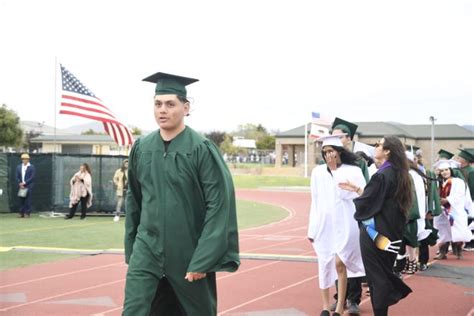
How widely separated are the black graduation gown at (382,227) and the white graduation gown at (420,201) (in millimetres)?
3293

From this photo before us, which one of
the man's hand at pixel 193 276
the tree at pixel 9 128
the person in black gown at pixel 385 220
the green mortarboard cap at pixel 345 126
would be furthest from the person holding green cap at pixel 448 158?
the tree at pixel 9 128

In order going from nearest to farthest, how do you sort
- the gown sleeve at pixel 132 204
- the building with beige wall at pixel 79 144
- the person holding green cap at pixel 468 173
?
the gown sleeve at pixel 132 204
the person holding green cap at pixel 468 173
the building with beige wall at pixel 79 144

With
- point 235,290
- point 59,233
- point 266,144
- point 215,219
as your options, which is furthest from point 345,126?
point 266,144

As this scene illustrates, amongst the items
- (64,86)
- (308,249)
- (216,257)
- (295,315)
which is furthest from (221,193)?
(64,86)

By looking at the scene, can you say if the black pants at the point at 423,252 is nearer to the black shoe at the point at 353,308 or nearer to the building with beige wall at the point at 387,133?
the black shoe at the point at 353,308

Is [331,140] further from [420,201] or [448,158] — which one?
[448,158]

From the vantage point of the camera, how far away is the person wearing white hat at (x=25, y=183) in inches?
780

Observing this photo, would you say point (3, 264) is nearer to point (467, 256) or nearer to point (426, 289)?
point (426, 289)

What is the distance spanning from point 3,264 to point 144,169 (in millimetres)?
6969

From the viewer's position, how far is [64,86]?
61.9 ft

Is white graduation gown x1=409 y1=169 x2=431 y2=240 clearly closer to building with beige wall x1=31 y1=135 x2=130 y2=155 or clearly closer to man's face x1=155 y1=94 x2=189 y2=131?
man's face x1=155 y1=94 x2=189 y2=131

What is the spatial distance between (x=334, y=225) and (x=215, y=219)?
2935 millimetres

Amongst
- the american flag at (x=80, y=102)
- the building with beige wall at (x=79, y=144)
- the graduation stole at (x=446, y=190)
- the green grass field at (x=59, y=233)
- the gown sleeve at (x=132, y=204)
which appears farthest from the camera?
the building with beige wall at (x=79, y=144)

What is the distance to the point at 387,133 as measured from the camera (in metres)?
72.1
